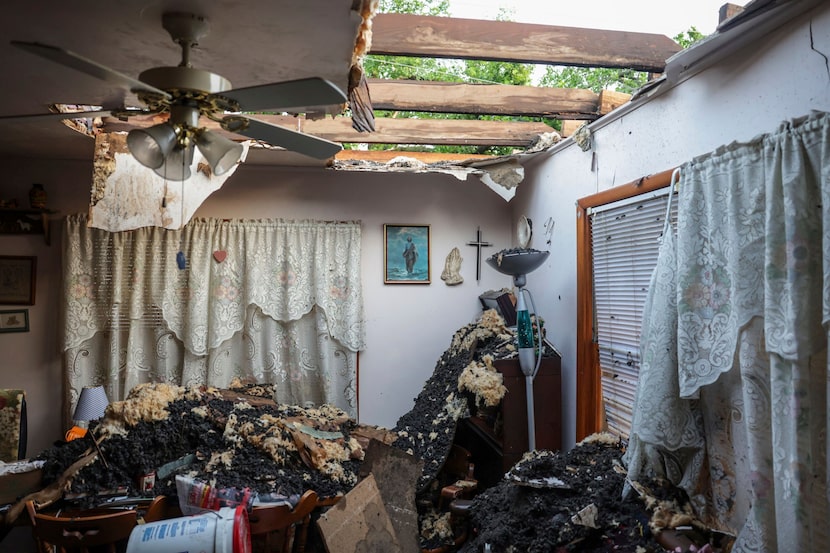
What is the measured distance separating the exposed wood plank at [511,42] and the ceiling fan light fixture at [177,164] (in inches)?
50.3

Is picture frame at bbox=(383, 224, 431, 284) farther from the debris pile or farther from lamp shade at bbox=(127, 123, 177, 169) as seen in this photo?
lamp shade at bbox=(127, 123, 177, 169)

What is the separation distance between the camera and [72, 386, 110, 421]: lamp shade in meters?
4.00

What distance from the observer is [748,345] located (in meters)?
1.92

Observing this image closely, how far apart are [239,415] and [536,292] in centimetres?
255

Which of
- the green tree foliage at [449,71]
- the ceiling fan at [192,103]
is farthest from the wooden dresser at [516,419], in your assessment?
the green tree foliage at [449,71]

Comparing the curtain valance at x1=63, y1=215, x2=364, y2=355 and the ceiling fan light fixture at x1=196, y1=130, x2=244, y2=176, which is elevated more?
the ceiling fan light fixture at x1=196, y1=130, x2=244, y2=176

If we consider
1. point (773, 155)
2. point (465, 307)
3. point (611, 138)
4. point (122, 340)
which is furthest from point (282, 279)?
point (773, 155)

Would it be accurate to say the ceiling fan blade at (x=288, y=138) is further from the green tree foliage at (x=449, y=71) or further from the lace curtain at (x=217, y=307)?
the green tree foliage at (x=449, y=71)

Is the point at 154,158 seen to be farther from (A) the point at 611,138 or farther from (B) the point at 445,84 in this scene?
(A) the point at 611,138

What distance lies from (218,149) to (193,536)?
63.3 inches

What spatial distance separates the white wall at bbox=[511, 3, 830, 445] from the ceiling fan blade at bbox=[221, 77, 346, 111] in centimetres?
164

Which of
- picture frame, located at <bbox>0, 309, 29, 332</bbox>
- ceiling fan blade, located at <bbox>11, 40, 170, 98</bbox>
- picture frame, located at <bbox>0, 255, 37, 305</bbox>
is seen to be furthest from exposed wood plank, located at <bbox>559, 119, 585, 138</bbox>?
picture frame, located at <bbox>0, 309, 29, 332</bbox>

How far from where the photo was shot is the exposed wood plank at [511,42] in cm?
301

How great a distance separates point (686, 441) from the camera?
2.18 metres
